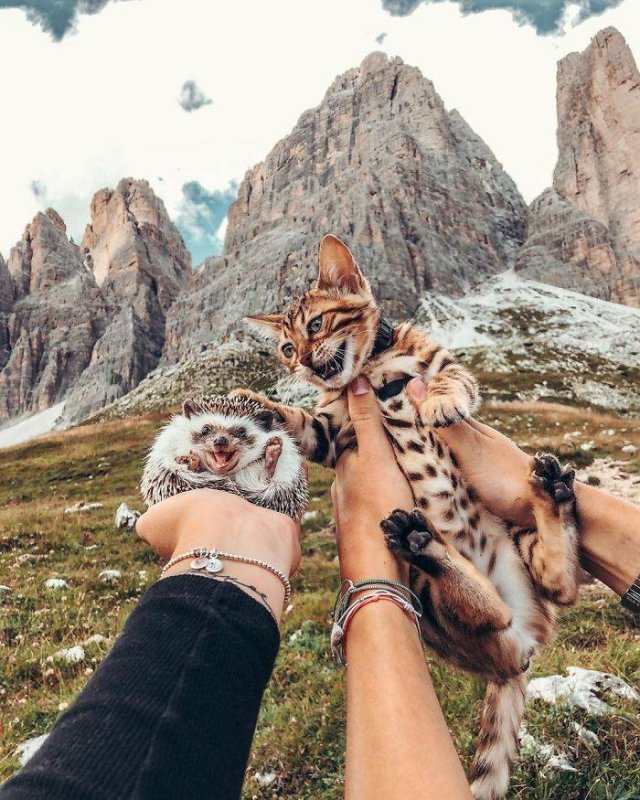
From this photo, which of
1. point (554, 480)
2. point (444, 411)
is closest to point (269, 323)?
point (444, 411)

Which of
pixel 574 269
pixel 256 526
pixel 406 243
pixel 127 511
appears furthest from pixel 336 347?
pixel 574 269

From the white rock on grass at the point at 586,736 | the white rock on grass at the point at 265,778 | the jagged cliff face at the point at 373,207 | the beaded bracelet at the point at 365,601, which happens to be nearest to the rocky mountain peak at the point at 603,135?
the jagged cliff face at the point at 373,207

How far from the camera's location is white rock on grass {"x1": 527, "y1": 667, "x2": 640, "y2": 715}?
3715mm

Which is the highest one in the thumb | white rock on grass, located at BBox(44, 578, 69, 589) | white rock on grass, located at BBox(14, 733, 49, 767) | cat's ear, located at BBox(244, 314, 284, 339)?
cat's ear, located at BBox(244, 314, 284, 339)

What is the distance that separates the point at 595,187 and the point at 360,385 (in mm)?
155182

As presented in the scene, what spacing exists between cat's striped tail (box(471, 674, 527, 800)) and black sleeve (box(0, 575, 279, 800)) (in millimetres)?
2027

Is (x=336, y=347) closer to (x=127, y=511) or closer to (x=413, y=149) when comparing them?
(x=127, y=511)

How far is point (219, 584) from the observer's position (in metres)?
2.23

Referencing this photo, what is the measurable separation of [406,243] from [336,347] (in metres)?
106

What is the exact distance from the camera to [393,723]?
2.08 meters

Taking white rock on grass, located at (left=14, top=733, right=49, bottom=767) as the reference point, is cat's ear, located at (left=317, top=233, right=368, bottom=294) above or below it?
above

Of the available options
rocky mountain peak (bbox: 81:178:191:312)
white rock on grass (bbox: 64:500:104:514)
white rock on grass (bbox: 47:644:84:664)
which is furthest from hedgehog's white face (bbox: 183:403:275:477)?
rocky mountain peak (bbox: 81:178:191:312)

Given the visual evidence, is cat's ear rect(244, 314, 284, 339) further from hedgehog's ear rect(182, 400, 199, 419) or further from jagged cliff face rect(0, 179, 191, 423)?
jagged cliff face rect(0, 179, 191, 423)

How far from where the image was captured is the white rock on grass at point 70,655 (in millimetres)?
5664
